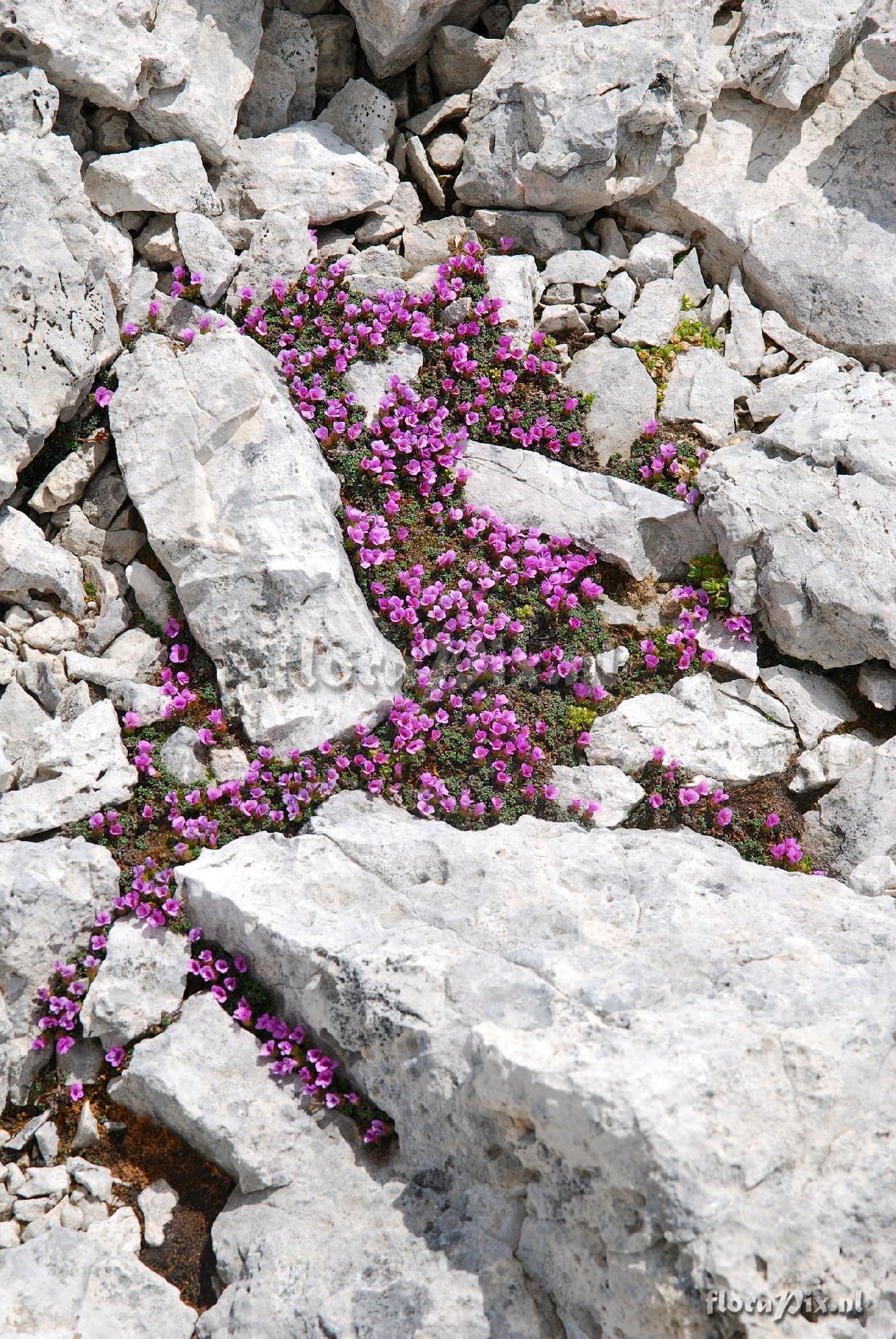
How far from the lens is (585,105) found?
10.3 meters

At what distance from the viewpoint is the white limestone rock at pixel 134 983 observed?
23.1 feet

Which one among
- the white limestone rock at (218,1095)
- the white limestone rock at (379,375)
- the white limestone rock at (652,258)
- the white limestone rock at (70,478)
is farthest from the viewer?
the white limestone rock at (652,258)

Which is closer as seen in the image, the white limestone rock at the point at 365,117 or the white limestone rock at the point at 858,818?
the white limestone rock at the point at 858,818

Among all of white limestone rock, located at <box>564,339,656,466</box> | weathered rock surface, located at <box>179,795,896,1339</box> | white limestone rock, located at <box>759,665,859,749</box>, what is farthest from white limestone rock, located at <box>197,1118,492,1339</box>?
white limestone rock, located at <box>564,339,656,466</box>

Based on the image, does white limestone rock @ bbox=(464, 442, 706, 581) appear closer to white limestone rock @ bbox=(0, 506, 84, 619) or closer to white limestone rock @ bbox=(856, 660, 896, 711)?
white limestone rock @ bbox=(856, 660, 896, 711)

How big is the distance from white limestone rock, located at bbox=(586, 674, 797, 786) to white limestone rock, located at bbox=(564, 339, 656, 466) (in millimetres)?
2668

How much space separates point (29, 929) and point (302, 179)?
797cm

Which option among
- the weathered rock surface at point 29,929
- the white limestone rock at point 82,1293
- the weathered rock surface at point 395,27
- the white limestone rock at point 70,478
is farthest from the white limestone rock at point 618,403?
the white limestone rock at point 82,1293

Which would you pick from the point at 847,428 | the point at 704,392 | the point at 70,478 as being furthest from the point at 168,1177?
the point at 704,392

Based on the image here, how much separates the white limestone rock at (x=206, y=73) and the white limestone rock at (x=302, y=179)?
311 millimetres

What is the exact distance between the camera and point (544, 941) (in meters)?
6.60

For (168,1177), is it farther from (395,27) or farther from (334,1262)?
(395,27)

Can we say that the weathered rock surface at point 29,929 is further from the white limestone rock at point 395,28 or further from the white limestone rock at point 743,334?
the white limestone rock at point 395,28

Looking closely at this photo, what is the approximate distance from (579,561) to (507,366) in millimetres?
2347
